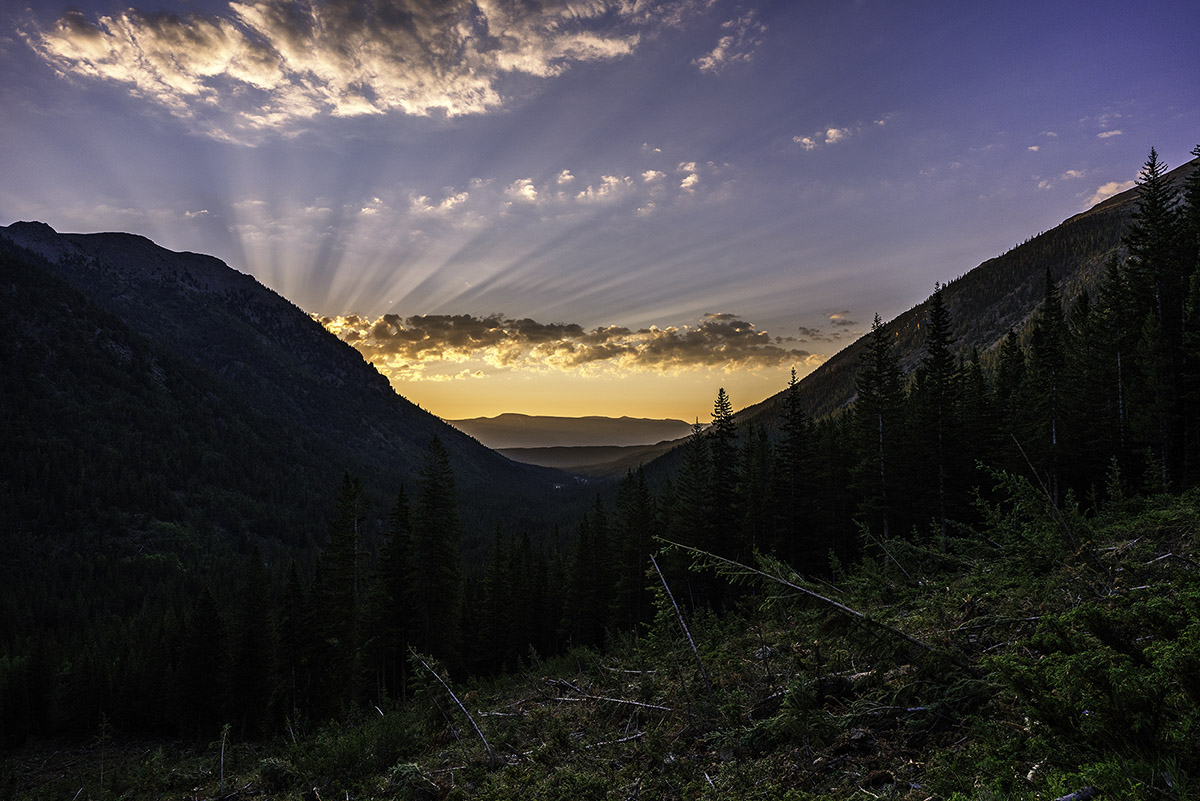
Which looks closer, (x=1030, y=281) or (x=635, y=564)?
(x=635, y=564)

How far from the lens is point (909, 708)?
5.14m

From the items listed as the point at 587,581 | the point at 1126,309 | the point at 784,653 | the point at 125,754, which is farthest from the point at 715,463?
the point at 125,754

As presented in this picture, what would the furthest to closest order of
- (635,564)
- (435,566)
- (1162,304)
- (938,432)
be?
(635,564), (435,566), (938,432), (1162,304)

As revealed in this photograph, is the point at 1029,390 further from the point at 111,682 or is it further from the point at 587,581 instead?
the point at 111,682

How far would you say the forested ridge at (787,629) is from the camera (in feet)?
14.3

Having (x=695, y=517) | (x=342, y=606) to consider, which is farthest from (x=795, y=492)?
(x=342, y=606)

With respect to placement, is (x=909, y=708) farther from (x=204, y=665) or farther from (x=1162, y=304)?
(x=204, y=665)

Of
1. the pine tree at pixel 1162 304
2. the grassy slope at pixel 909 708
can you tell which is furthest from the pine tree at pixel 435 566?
the pine tree at pixel 1162 304

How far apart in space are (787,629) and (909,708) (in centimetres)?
482

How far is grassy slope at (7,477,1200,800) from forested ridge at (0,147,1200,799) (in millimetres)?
36

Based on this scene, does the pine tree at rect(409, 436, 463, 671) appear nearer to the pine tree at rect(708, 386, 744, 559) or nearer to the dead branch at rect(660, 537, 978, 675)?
the pine tree at rect(708, 386, 744, 559)

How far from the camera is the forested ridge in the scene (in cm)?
437

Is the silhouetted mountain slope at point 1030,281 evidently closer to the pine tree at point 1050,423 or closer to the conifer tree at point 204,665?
the pine tree at point 1050,423

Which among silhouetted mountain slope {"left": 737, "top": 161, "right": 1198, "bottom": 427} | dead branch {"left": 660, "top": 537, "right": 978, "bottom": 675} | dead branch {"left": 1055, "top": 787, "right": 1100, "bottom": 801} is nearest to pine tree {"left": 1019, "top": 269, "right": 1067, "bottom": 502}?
dead branch {"left": 660, "top": 537, "right": 978, "bottom": 675}
